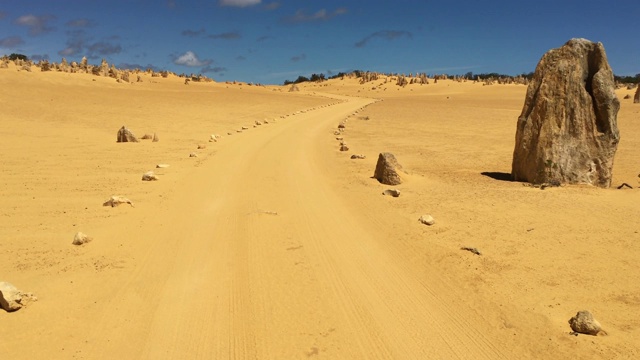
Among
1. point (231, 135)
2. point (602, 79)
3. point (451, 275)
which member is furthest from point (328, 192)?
point (231, 135)

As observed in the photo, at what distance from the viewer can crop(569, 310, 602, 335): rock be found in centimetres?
479

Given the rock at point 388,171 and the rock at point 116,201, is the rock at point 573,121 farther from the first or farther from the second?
the rock at point 116,201

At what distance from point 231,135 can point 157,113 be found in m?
9.75

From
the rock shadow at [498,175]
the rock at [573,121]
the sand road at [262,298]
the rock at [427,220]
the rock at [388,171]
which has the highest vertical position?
the rock at [573,121]

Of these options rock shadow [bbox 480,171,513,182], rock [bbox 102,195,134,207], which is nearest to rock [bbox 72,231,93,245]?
rock [bbox 102,195,134,207]

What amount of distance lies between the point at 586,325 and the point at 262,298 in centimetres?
345

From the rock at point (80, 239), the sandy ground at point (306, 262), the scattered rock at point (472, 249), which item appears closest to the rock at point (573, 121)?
the sandy ground at point (306, 262)

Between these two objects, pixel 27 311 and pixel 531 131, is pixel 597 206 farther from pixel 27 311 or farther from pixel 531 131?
pixel 27 311

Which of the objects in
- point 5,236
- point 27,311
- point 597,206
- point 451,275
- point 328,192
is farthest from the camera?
point 328,192

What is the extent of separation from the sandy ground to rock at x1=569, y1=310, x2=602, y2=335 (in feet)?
0.38

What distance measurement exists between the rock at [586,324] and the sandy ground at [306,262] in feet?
0.38

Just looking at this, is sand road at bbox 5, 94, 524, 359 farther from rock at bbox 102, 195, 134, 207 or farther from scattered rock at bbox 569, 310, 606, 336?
scattered rock at bbox 569, 310, 606, 336

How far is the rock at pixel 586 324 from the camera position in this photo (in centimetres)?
479

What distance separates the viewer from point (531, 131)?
11477mm
